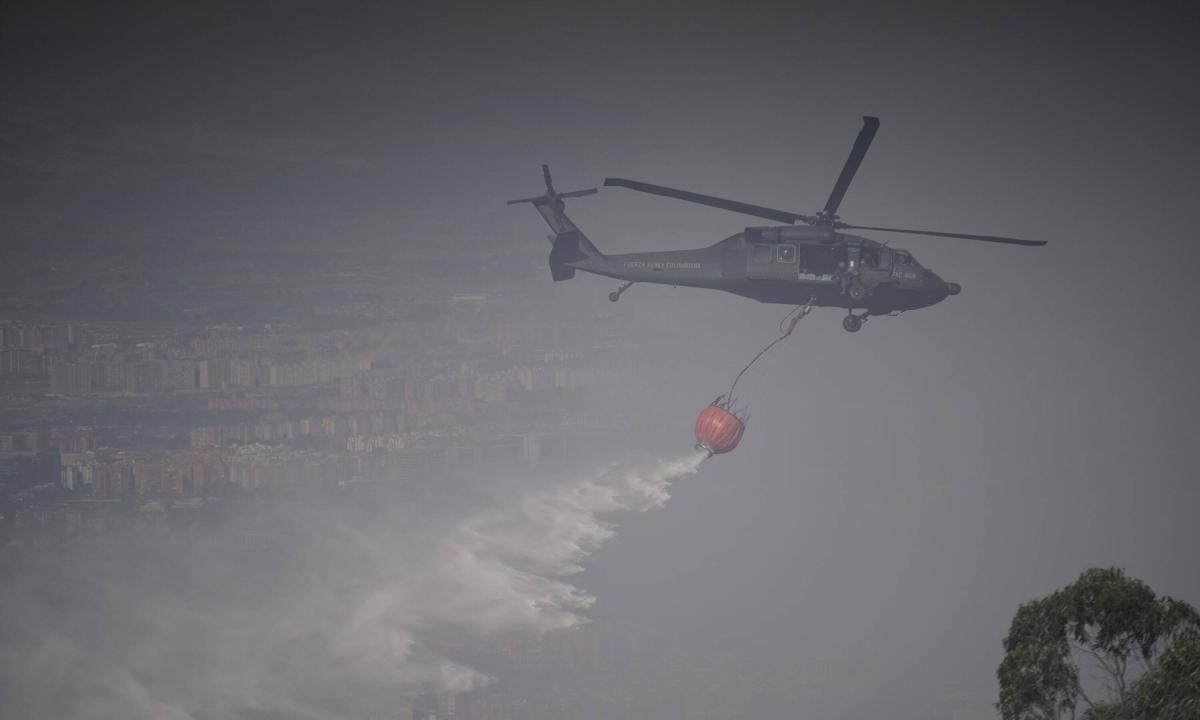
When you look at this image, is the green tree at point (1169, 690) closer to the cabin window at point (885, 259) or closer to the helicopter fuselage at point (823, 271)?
the helicopter fuselage at point (823, 271)

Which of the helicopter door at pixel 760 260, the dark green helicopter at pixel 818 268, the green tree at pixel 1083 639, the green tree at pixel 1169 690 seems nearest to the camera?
the green tree at pixel 1169 690

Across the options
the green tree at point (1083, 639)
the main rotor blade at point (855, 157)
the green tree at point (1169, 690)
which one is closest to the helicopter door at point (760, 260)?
the main rotor blade at point (855, 157)

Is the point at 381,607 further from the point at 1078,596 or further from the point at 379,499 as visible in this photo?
the point at 1078,596

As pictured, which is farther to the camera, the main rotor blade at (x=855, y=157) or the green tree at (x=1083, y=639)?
the main rotor blade at (x=855, y=157)

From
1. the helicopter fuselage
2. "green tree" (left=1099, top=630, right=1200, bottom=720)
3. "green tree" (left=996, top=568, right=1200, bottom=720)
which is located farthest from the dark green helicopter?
"green tree" (left=1099, top=630, right=1200, bottom=720)

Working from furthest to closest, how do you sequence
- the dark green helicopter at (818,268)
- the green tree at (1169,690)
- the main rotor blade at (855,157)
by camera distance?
the dark green helicopter at (818,268) → the main rotor blade at (855,157) → the green tree at (1169,690)

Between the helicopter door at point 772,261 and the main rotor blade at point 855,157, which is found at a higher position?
the main rotor blade at point 855,157

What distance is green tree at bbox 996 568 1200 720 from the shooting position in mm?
32062

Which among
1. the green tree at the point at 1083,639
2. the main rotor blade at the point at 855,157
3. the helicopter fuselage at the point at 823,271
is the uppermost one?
the main rotor blade at the point at 855,157

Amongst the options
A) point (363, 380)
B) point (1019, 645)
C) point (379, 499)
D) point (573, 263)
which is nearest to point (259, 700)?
point (379, 499)

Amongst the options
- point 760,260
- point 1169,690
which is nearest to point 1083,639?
point 1169,690

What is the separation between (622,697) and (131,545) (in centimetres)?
7151

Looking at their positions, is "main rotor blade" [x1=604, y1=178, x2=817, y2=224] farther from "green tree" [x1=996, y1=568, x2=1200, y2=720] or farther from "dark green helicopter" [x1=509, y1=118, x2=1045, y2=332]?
"green tree" [x1=996, y1=568, x2=1200, y2=720]

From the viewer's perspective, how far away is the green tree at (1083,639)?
32.1 meters
